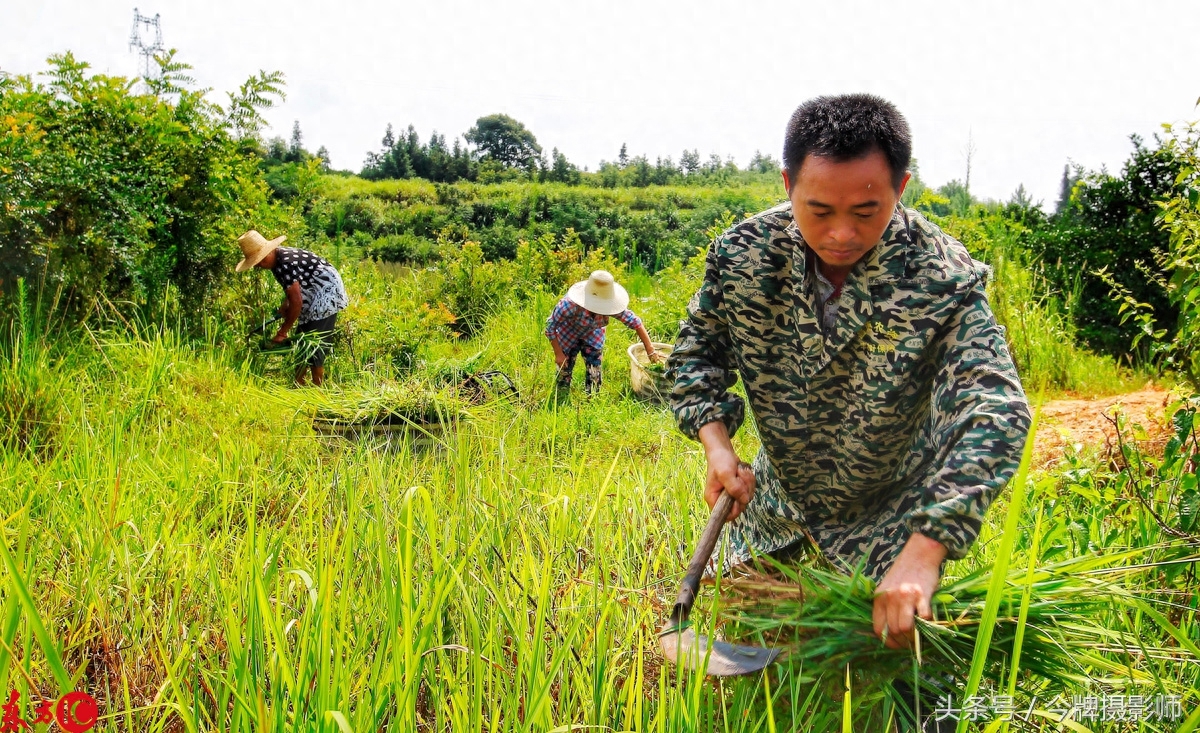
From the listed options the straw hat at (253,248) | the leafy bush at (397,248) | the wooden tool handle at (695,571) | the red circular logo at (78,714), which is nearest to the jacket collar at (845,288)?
the wooden tool handle at (695,571)

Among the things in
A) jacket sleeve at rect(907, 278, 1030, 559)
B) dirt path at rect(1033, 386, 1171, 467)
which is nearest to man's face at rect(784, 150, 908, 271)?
Answer: jacket sleeve at rect(907, 278, 1030, 559)

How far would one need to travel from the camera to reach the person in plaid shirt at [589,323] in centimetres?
595

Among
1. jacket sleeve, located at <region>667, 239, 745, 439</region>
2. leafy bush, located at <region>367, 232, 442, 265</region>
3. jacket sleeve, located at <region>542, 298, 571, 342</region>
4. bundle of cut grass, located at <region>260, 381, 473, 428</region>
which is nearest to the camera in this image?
jacket sleeve, located at <region>667, 239, 745, 439</region>

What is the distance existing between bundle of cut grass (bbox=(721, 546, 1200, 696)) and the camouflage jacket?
0.28 feet

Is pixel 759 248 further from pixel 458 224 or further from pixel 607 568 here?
pixel 458 224

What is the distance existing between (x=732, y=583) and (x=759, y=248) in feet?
2.21

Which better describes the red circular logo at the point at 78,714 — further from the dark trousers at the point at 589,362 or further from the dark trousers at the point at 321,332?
the dark trousers at the point at 589,362

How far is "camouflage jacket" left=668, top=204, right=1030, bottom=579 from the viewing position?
4.24 ft

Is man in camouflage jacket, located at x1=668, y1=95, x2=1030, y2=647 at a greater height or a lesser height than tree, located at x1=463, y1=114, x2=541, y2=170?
lesser

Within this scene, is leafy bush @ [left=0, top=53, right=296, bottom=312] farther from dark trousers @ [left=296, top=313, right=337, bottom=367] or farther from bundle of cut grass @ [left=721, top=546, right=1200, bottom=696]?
bundle of cut grass @ [left=721, top=546, right=1200, bottom=696]

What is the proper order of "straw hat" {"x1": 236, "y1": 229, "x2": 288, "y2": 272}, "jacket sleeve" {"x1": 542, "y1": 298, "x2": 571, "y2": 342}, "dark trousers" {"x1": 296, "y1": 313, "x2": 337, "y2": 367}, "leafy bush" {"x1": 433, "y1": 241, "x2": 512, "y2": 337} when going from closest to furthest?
"dark trousers" {"x1": 296, "y1": 313, "x2": 337, "y2": 367}, "straw hat" {"x1": 236, "y1": 229, "x2": 288, "y2": 272}, "jacket sleeve" {"x1": 542, "y1": 298, "x2": 571, "y2": 342}, "leafy bush" {"x1": 433, "y1": 241, "x2": 512, "y2": 337}

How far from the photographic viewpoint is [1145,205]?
18.5ft

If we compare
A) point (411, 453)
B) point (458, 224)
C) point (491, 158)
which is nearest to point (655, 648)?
point (411, 453)

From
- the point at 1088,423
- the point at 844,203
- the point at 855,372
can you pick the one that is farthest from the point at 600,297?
the point at 844,203
